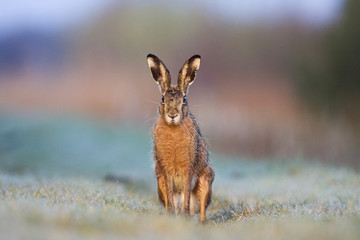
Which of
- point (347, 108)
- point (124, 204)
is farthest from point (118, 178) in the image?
point (347, 108)

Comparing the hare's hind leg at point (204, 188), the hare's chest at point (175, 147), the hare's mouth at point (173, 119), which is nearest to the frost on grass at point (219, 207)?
the hare's hind leg at point (204, 188)

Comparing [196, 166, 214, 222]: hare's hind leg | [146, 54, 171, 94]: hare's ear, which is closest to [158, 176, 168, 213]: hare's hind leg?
[196, 166, 214, 222]: hare's hind leg

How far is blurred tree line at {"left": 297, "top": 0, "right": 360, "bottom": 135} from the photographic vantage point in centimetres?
1825

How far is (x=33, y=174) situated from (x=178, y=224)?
6.88m

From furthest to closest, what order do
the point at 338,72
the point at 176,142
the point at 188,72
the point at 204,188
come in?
the point at 338,72 → the point at 204,188 → the point at 188,72 → the point at 176,142

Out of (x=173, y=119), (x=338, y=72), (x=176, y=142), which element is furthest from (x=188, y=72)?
(x=338, y=72)

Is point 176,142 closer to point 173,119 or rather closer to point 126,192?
point 173,119

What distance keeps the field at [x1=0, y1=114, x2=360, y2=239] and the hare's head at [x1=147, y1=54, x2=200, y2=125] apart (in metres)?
1.31

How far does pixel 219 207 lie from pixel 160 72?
2682 mm

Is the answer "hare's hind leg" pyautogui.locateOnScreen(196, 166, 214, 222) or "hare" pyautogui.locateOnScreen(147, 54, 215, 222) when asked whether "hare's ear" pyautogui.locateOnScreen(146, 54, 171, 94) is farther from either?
"hare's hind leg" pyautogui.locateOnScreen(196, 166, 214, 222)

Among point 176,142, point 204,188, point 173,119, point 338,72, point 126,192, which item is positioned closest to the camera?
point 173,119

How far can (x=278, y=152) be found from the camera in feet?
49.9

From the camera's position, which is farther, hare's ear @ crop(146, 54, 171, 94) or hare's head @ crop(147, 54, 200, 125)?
hare's ear @ crop(146, 54, 171, 94)

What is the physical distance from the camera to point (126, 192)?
9.32m
